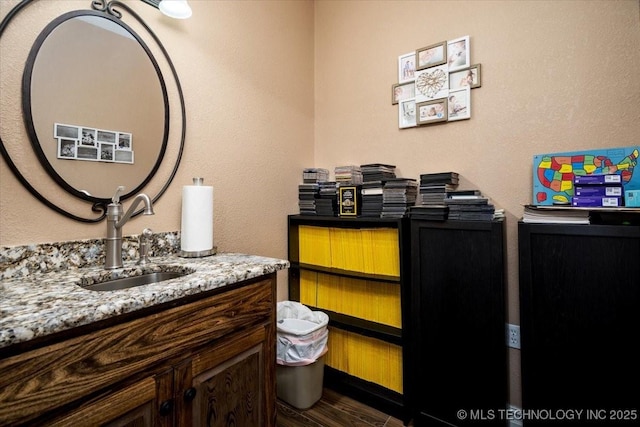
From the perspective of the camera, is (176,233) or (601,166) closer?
(601,166)

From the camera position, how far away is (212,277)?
1.02m

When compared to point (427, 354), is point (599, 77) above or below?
above

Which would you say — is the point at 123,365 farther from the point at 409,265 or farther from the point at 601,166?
the point at 601,166

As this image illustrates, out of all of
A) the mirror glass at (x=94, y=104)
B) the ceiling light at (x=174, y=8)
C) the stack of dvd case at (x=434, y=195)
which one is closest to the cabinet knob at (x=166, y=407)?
the mirror glass at (x=94, y=104)

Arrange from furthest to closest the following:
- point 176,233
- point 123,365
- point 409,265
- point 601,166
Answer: point 409,265 → point 176,233 → point 601,166 → point 123,365

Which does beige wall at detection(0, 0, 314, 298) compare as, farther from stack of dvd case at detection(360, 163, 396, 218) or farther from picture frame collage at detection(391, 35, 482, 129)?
picture frame collage at detection(391, 35, 482, 129)

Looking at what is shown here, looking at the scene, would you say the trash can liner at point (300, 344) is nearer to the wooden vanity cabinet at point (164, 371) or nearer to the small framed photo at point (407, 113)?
the wooden vanity cabinet at point (164, 371)

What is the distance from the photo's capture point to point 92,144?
1.24m

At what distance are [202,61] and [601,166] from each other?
2.02 metres

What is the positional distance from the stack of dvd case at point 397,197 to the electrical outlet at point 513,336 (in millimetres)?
832

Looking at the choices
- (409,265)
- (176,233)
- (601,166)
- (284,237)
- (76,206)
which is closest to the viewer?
(76,206)

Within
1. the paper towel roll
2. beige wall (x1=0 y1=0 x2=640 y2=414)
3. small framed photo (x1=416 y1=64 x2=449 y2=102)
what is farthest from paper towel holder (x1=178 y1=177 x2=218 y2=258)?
small framed photo (x1=416 y1=64 x2=449 y2=102)

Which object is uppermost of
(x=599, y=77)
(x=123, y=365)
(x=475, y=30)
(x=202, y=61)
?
(x=475, y=30)

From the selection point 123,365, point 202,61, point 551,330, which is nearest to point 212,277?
point 123,365
